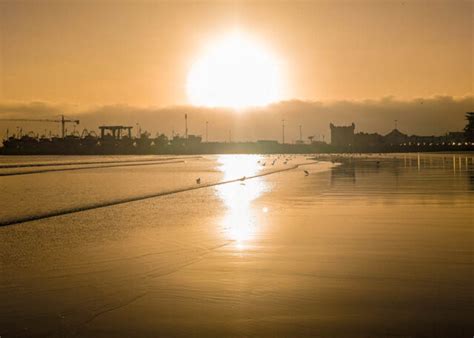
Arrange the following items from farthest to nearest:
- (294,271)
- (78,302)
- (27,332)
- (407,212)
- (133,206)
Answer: (133,206) → (407,212) → (294,271) → (78,302) → (27,332)

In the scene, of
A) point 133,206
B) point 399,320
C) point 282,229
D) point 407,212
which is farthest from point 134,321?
point 133,206

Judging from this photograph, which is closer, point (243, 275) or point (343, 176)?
point (243, 275)

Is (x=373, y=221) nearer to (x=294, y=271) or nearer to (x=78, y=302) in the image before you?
(x=294, y=271)

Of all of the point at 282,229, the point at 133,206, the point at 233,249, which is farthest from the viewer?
the point at 133,206

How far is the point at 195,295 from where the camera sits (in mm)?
9211

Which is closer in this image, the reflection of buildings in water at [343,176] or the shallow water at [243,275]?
the shallow water at [243,275]

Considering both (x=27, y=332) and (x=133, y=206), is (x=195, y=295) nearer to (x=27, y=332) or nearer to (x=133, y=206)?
(x=27, y=332)

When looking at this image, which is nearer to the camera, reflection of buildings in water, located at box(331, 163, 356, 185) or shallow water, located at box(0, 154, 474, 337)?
shallow water, located at box(0, 154, 474, 337)

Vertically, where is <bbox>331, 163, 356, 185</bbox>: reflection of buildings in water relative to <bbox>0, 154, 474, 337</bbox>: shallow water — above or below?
above

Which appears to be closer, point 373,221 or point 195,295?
point 195,295

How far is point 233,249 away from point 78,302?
217 inches

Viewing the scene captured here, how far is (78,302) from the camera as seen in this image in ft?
28.9

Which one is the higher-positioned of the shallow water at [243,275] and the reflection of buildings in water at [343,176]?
the reflection of buildings in water at [343,176]

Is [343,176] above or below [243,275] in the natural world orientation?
above
